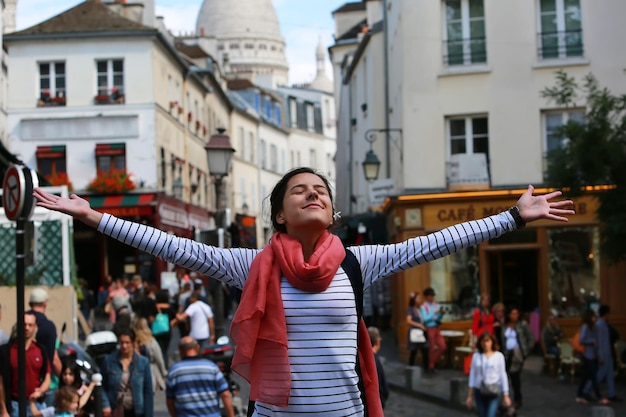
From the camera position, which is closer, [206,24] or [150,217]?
[150,217]

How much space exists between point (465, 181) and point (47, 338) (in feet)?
56.8

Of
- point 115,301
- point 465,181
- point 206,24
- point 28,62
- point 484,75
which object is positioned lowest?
point 115,301

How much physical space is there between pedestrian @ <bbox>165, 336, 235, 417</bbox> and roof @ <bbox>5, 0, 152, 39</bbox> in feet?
110

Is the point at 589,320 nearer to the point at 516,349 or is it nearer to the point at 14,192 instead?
the point at 516,349

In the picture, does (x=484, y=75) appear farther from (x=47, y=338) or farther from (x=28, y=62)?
(x=28, y=62)

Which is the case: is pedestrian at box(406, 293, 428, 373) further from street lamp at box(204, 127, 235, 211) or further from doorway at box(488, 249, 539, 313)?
street lamp at box(204, 127, 235, 211)

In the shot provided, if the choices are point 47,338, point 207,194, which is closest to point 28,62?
point 207,194

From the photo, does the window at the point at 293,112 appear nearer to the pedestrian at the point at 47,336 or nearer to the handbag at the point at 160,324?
the handbag at the point at 160,324

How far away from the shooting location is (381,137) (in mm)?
38531

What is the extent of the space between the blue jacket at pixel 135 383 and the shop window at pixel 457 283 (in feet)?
51.7

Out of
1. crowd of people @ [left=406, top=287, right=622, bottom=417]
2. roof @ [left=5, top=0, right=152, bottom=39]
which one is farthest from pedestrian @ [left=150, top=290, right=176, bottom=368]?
roof @ [left=5, top=0, right=152, bottom=39]

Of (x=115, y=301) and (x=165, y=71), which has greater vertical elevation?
(x=165, y=71)

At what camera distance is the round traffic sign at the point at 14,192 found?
9.95 m

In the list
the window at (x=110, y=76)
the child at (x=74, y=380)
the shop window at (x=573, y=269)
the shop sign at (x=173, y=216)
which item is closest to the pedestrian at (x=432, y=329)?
the shop window at (x=573, y=269)
